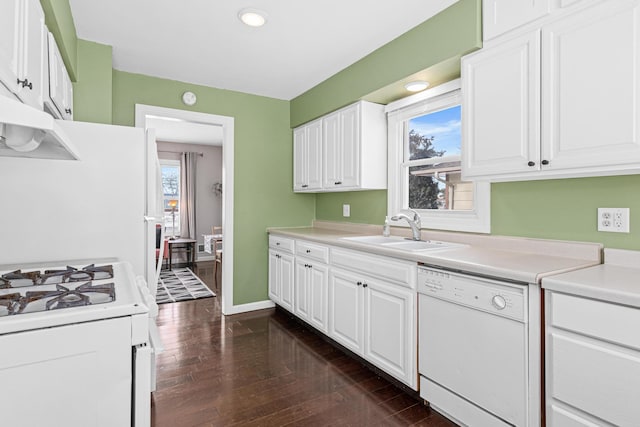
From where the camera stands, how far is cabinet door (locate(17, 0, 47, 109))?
136cm

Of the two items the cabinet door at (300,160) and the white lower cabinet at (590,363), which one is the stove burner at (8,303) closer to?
the white lower cabinet at (590,363)

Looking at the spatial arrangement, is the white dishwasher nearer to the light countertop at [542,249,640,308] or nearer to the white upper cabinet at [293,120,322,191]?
the light countertop at [542,249,640,308]

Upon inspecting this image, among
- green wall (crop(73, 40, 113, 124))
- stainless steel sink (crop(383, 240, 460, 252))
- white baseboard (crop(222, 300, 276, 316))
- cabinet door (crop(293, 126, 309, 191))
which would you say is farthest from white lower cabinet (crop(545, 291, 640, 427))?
green wall (crop(73, 40, 113, 124))

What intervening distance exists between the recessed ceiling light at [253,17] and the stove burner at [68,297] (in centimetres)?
185

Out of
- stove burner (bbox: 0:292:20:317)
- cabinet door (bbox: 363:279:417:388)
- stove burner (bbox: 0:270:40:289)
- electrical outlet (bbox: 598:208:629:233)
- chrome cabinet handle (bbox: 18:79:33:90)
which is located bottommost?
cabinet door (bbox: 363:279:417:388)

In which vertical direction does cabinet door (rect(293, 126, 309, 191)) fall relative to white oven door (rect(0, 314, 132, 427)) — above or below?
above

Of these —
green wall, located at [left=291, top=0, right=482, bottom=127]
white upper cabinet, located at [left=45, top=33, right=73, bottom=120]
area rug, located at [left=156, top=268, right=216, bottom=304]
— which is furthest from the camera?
area rug, located at [left=156, top=268, right=216, bottom=304]

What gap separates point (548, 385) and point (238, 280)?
2996mm

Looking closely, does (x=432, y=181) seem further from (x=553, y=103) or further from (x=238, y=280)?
(x=238, y=280)

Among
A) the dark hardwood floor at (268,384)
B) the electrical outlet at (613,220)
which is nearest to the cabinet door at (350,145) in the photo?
the dark hardwood floor at (268,384)

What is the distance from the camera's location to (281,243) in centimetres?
359

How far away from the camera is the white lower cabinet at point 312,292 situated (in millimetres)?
2832

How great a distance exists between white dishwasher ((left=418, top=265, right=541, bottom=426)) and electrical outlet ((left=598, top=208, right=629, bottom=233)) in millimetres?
656

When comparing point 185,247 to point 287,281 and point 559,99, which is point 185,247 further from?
point 559,99
